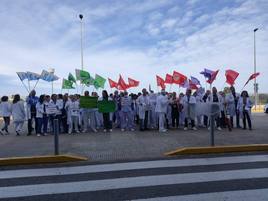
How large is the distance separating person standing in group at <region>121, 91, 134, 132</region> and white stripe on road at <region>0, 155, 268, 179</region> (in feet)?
25.4

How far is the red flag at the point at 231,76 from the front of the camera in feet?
58.0

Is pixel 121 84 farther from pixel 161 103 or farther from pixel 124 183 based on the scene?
pixel 124 183

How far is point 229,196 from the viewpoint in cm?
605

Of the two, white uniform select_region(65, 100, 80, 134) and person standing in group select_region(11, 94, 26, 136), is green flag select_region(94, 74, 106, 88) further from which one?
person standing in group select_region(11, 94, 26, 136)

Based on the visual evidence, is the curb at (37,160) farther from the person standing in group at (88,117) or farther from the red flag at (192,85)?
the red flag at (192,85)

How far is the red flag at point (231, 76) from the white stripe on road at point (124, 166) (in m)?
8.78

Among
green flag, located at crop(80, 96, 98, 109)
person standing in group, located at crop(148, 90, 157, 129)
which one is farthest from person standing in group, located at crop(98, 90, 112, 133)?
person standing in group, located at crop(148, 90, 157, 129)

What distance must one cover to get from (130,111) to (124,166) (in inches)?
325

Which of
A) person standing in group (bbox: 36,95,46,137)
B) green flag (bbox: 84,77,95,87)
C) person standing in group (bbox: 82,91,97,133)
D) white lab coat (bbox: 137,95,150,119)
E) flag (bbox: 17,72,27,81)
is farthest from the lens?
green flag (bbox: 84,77,95,87)

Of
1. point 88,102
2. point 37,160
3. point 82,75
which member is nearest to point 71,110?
point 88,102

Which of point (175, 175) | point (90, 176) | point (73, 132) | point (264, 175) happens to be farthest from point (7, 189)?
point (73, 132)

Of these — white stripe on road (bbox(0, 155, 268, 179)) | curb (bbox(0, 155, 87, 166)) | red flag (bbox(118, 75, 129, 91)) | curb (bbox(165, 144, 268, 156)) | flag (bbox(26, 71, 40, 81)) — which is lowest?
white stripe on road (bbox(0, 155, 268, 179))

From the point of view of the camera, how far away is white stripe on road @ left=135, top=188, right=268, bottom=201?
5898mm

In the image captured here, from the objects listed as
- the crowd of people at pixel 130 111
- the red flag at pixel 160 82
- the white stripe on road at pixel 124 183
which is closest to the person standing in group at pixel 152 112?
the crowd of people at pixel 130 111
